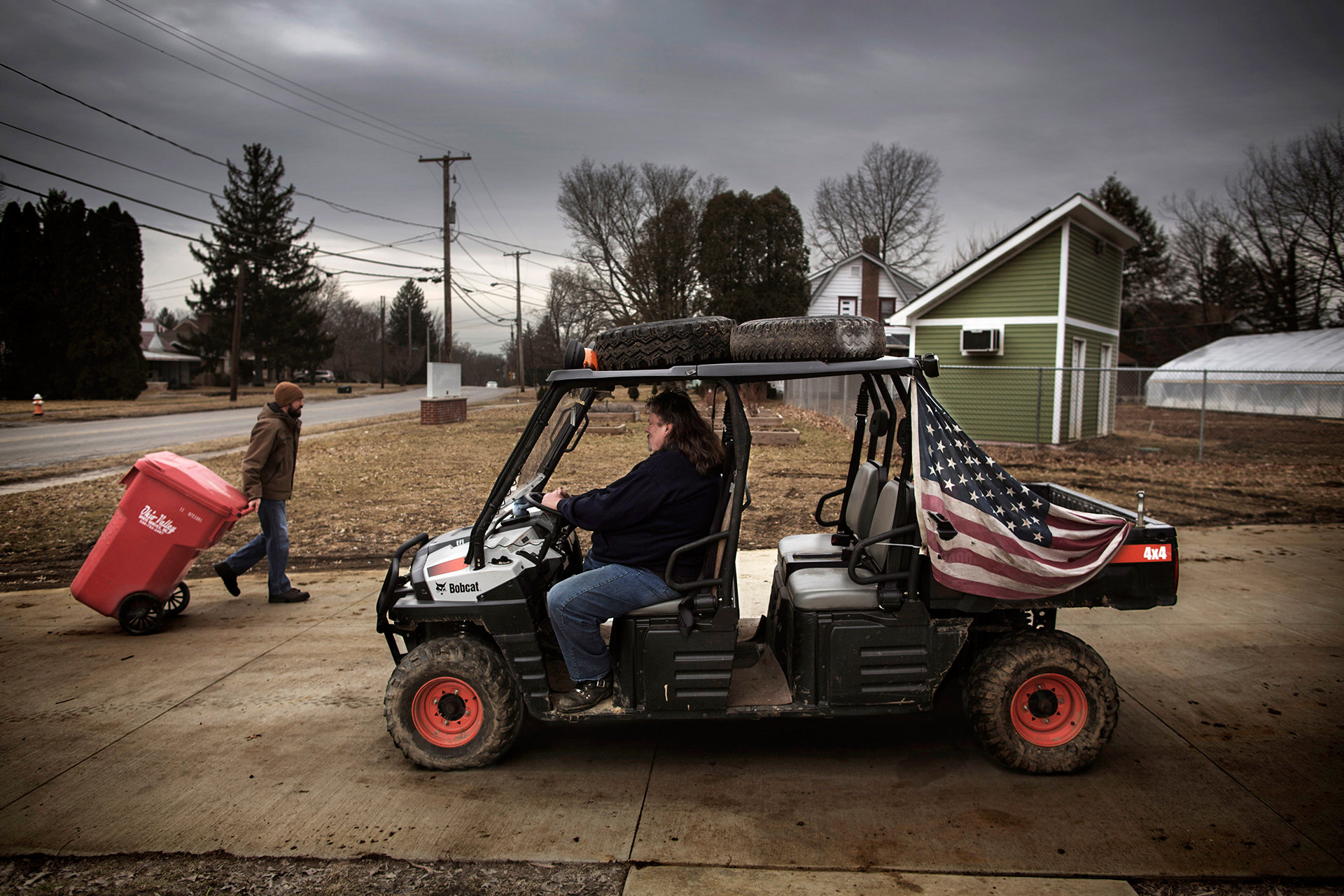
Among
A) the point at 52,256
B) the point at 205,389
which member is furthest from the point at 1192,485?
the point at 205,389

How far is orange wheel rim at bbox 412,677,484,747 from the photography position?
3.70m

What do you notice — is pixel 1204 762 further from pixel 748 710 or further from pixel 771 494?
pixel 771 494

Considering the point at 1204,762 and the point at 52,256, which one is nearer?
the point at 1204,762

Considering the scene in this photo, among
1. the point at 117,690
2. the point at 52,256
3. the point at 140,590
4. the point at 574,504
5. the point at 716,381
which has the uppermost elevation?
the point at 52,256

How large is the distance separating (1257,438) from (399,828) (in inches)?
880

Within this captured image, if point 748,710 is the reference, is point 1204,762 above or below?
below

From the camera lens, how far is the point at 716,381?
375cm

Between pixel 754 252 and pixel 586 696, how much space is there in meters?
36.3

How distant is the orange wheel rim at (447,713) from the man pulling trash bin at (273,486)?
3.24m

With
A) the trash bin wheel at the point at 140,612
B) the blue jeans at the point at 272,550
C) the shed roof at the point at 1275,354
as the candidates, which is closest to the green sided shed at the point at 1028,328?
the shed roof at the point at 1275,354

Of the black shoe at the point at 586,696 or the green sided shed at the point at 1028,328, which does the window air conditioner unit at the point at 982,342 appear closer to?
the green sided shed at the point at 1028,328

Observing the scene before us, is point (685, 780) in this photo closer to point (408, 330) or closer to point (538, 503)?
point (538, 503)

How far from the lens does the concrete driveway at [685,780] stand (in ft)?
10.1

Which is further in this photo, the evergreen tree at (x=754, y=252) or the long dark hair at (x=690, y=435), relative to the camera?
the evergreen tree at (x=754, y=252)
